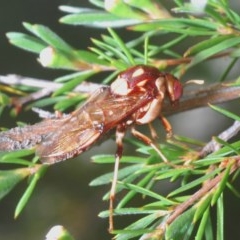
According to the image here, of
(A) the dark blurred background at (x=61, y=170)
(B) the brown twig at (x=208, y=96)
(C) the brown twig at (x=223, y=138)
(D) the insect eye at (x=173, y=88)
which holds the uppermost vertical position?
(A) the dark blurred background at (x=61, y=170)

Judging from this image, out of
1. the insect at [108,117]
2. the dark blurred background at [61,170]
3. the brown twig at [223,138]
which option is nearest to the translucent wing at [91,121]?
the insect at [108,117]

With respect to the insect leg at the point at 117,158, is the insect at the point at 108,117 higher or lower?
higher

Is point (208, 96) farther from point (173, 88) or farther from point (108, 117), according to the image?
point (108, 117)

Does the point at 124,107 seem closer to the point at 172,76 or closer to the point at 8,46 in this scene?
the point at 172,76

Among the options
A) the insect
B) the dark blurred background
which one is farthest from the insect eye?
the dark blurred background

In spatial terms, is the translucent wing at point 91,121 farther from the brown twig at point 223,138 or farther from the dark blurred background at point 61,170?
the dark blurred background at point 61,170

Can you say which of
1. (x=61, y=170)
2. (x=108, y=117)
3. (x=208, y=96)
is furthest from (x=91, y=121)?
(x=61, y=170)
